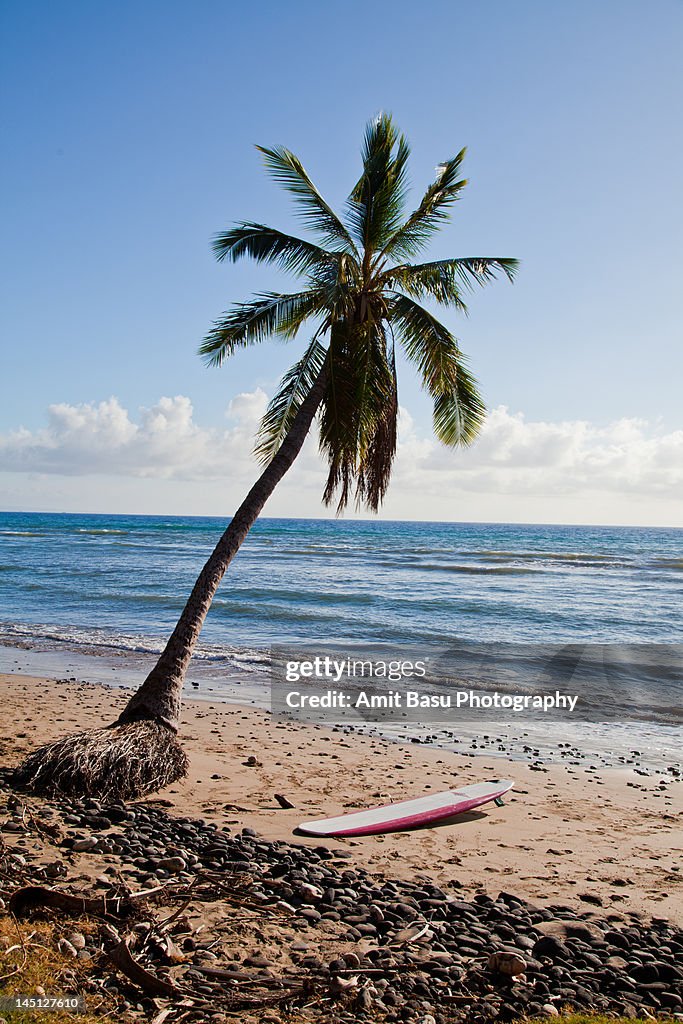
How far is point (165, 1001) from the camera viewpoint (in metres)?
3.78

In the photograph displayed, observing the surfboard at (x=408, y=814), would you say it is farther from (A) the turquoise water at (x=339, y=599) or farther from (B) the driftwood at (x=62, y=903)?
(A) the turquoise water at (x=339, y=599)

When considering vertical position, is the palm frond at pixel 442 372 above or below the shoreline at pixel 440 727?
above

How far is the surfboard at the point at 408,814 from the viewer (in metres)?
6.86

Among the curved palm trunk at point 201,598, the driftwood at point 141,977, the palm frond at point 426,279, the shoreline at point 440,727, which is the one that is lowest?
the shoreline at point 440,727

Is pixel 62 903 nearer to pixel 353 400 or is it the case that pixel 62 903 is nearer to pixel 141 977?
pixel 141 977

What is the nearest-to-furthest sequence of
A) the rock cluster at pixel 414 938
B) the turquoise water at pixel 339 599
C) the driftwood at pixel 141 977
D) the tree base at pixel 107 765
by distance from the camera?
the driftwood at pixel 141 977, the rock cluster at pixel 414 938, the tree base at pixel 107 765, the turquoise water at pixel 339 599

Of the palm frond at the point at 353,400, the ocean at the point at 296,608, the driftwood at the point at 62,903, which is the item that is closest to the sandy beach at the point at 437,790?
the driftwood at the point at 62,903

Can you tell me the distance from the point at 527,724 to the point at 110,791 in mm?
7406

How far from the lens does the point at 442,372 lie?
10117mm

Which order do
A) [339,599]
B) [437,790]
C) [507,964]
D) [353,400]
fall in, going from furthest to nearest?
[339,599] → [353,400] → [437,790] → [507,964]

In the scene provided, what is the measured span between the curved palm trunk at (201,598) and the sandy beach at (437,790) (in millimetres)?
923

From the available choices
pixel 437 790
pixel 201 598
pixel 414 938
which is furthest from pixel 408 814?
pixel 201 598

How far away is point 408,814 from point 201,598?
11.1ft

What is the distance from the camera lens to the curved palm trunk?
822 cm
